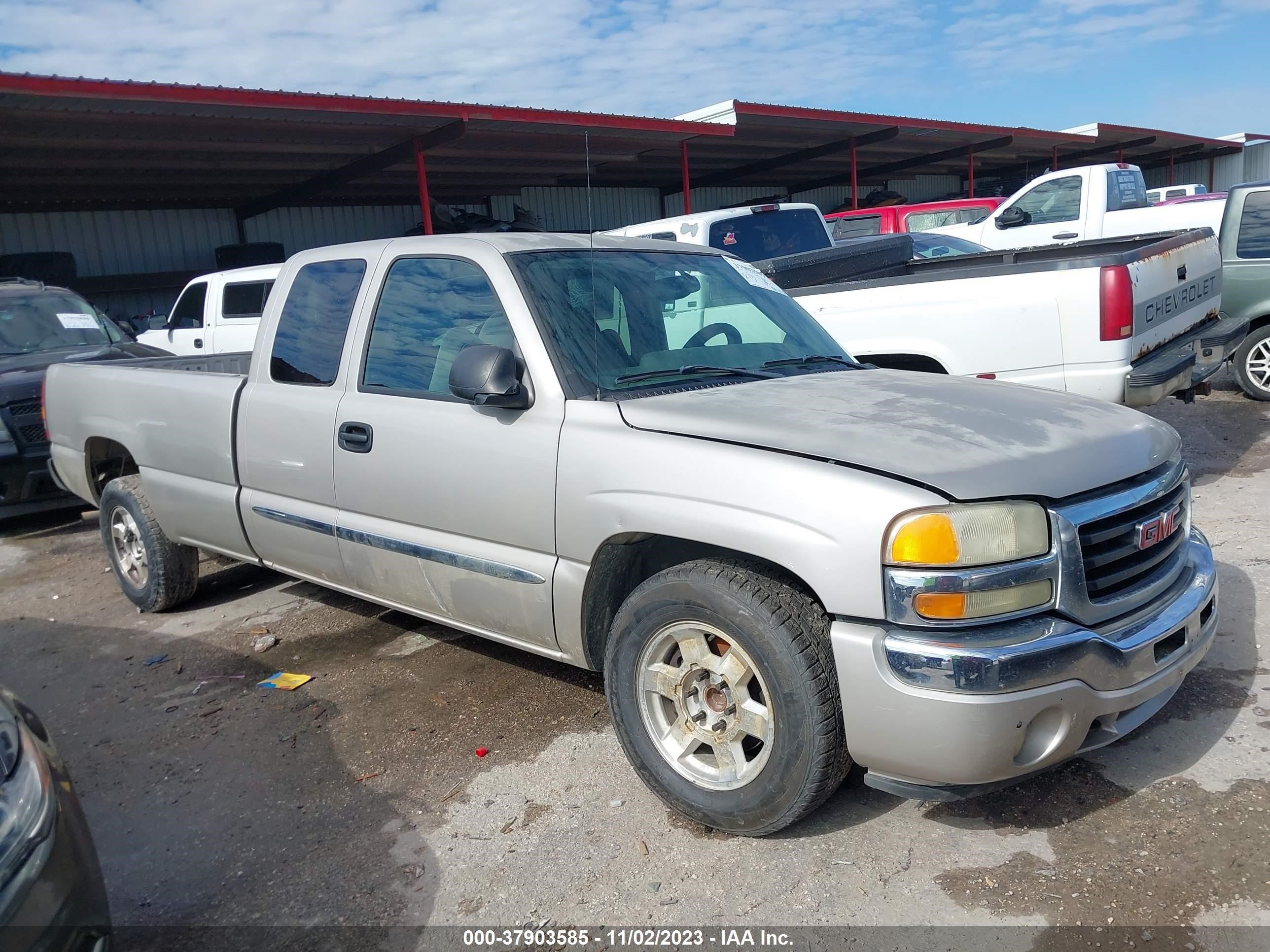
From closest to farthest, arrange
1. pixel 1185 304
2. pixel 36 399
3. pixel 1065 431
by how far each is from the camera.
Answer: pixel 1065 431
pixel 1185 304
pixel 36 399

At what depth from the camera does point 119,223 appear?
761 inches

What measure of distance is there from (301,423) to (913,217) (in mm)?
12789

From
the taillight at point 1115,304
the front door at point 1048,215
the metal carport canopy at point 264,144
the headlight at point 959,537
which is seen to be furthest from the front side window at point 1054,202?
the headlight at point 959,537

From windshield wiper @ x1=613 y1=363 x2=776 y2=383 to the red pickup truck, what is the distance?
11.7 m

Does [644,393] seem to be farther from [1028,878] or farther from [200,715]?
[200,715]

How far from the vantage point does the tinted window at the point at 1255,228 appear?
841cm

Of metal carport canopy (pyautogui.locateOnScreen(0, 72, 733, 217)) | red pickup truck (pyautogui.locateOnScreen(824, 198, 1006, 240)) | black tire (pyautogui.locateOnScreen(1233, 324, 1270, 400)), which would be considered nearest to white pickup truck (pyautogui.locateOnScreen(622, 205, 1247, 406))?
black tire (pyautogui.locateOnScreen(1233, 324, 1270, 400))

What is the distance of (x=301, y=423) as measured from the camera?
4160 millimetres

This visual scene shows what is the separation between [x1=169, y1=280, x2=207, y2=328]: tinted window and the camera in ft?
38.9

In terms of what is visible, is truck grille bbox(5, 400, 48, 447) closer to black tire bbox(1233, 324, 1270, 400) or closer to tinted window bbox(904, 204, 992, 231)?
black tire bbox(1233, 324, 1270, 400)

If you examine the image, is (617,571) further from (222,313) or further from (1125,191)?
(1125,191)

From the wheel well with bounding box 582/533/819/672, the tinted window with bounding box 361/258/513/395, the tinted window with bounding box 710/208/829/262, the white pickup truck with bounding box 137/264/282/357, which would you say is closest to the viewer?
the wheel well with bounding box 582/533/819/672

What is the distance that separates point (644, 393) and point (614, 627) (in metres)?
0.79

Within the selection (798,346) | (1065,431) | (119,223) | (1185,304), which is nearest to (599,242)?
(798,346)
